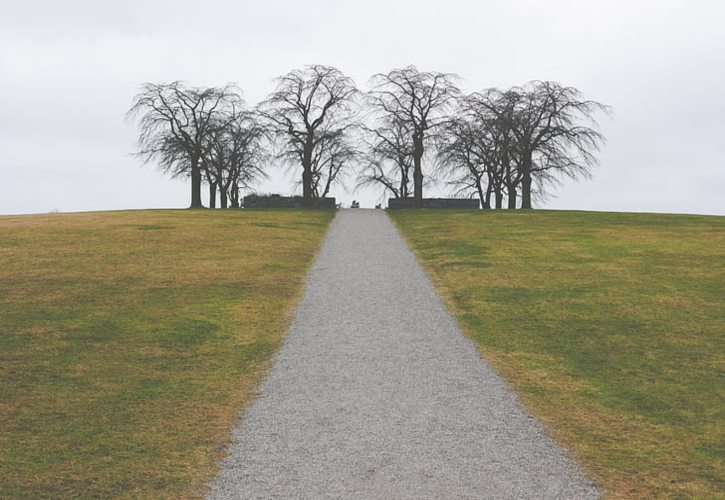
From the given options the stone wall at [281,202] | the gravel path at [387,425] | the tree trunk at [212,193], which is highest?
the tree trunk at [212,193]

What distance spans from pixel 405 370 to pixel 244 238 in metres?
19.2

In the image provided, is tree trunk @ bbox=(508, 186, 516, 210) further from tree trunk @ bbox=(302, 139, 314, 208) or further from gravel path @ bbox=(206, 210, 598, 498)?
gravel path @ bbox=(206, 210, 598, 498)

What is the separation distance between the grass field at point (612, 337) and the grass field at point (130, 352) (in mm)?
4768

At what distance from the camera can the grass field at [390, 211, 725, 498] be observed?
29.0 ft

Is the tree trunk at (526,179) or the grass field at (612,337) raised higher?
the tree trunk at (526,179)

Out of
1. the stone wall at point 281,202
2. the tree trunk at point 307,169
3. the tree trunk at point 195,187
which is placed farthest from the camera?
the stone wall at point 281,202

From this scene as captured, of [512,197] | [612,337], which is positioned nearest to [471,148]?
[512,197]

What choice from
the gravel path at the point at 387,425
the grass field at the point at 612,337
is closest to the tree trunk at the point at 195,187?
the grass field at the point at 612,337

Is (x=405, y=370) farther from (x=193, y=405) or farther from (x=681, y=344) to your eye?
A: (x=681, y=344)

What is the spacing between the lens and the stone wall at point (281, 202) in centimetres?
5422

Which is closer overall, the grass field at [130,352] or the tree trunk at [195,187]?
the grass field at [130,352]

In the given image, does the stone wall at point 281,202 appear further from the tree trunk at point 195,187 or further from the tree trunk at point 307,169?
the tree trunk at point 195,187

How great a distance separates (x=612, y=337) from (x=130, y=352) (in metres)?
10.1

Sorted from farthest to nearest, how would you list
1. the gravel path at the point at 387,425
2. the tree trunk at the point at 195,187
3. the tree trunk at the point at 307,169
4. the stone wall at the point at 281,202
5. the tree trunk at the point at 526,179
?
1. the stone wall at the point at 281,202
2. the tree trunk at the point at 195,187
3. the tree trunk at the point at 526,179
4. the tree trunk at the point at 307,169
5. the gravel path at the point at 387,425
